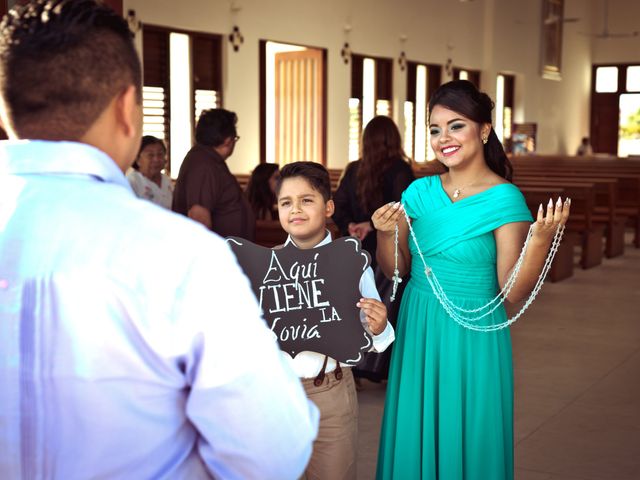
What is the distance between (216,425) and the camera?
1008mm

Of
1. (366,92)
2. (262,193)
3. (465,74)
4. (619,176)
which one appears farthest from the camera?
(465,74)

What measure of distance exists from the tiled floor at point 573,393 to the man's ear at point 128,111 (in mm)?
2600

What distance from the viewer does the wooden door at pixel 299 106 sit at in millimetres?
13609

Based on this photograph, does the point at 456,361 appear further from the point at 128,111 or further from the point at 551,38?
the point at 551,38

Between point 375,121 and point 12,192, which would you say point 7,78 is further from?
point 375,121

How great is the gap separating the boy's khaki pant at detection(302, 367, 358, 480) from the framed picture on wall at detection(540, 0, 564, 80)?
68.1 feet

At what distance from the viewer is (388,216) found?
98.5 inches

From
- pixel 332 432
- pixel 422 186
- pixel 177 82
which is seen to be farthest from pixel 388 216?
pixel 177 82

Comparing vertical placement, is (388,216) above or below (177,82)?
below

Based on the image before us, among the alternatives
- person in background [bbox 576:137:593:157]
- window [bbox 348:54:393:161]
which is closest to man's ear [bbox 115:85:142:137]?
window [bbox 348:54:393:161]

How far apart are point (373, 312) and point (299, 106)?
463 inches

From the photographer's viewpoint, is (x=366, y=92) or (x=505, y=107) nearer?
(x=366, y=92)

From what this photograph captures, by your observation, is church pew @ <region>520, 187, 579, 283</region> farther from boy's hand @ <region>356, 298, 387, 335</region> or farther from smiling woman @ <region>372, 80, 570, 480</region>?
boy's hand @ <region>356, 298, 387, 335</region>

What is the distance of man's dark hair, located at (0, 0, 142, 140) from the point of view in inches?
40.8
